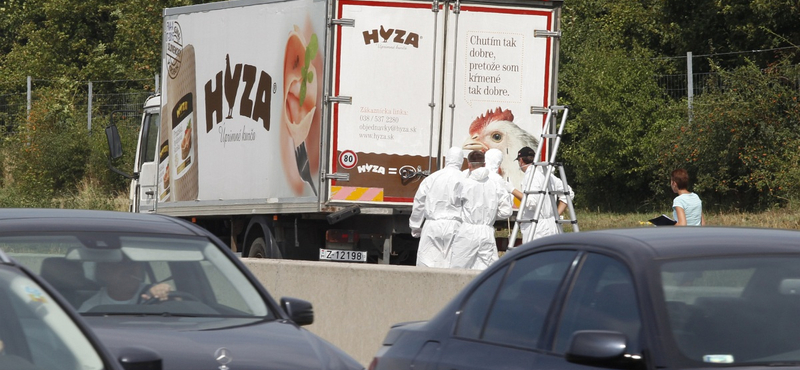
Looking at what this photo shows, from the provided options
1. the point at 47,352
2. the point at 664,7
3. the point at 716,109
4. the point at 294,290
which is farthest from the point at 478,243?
the point at 664,7

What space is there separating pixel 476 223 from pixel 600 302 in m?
7.00

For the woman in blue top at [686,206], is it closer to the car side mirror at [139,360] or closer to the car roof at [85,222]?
the car roof at [85,222]

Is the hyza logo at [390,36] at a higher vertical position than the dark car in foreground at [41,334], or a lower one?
higher

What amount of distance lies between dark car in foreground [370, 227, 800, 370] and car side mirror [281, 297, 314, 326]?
0.96 m

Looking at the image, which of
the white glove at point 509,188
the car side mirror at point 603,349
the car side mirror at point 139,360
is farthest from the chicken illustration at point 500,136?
the car side mirror at point 139,360

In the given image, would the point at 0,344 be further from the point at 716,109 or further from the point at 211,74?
the point at 716,109

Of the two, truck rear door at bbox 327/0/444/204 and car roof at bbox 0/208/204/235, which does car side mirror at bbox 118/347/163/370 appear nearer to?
car roof at bbox 0/208/204/235

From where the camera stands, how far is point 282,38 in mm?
14469

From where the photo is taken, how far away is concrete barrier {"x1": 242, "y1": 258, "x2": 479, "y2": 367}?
9.01 m

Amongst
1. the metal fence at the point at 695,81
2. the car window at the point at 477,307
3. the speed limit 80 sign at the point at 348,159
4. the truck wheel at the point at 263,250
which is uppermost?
the metal fence at the point at 695,81

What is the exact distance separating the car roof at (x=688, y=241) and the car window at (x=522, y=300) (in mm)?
121

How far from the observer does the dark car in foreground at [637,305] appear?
4.52m

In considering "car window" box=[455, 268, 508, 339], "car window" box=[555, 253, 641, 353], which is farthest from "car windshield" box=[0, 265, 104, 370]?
"car window" box=[455, 268, 508, 339]

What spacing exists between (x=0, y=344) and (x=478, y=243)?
321 inches
